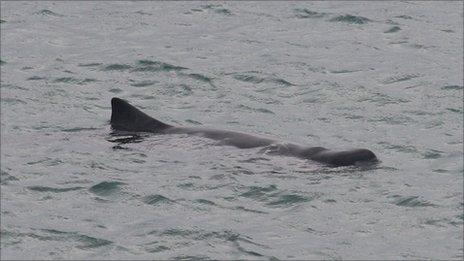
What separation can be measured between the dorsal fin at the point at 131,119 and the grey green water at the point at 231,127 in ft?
1.33

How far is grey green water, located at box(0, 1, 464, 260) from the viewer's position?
55.2 ft

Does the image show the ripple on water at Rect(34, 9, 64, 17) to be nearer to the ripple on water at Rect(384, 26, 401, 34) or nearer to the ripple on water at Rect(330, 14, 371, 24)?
the ripple on water at Rect(330, 14, 371, 24)

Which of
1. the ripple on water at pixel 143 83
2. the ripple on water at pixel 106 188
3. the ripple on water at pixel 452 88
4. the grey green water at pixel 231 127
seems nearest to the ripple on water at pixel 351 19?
the grey green water at pixel 231 127

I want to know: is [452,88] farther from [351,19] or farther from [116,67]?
[351,19]

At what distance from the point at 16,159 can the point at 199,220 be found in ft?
14.9

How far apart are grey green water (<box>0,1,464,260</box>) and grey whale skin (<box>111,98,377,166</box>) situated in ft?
0.90

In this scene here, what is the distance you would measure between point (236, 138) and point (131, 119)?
86.9 inches

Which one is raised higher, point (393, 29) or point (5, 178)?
point (5, 178)

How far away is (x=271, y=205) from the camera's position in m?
18.1

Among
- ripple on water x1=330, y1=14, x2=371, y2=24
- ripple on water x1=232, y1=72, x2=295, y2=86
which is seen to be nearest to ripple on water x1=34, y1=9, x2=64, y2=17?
ripple on water x1=330, y1=14, x2=371, y2=24

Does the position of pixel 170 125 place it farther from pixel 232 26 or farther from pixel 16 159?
pixel 232 26

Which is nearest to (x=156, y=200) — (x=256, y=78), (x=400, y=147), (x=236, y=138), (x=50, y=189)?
(x=50, y=189)

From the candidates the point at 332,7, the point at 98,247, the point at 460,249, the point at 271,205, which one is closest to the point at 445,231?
the point at 460,249

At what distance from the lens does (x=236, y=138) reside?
70.4 ft
